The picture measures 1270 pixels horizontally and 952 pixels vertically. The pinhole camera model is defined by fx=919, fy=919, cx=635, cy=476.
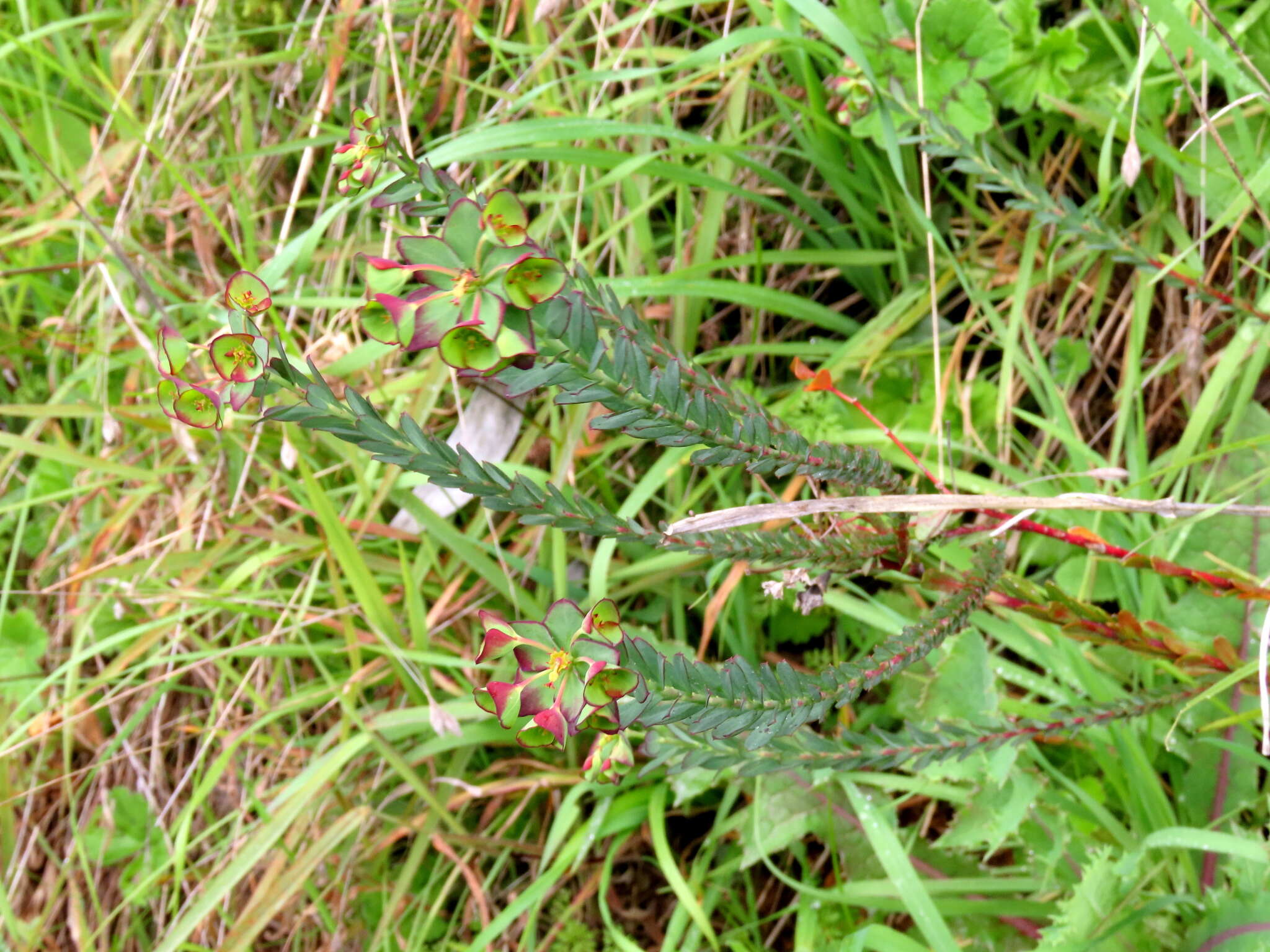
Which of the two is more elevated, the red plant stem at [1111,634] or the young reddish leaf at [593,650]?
the young reddish leaf at [593,650]

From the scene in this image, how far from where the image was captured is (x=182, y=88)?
239 centimetres

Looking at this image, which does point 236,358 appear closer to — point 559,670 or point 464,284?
point 464,284

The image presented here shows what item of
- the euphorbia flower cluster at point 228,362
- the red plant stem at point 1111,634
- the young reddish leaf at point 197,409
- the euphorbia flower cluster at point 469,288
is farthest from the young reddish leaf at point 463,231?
the red plant stem at point 1111,634

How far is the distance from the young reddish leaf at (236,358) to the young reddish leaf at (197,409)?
57mm

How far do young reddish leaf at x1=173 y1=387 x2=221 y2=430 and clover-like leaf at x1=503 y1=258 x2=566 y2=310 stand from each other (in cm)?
30

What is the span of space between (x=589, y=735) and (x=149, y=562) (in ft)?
3.80

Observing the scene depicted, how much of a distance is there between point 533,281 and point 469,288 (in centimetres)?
5

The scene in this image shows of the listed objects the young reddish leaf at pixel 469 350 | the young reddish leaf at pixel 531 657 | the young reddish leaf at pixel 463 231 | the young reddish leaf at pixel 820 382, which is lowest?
the young reddish leaf at pixel 531 657

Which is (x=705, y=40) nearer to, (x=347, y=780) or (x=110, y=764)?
(x=347, y=780)

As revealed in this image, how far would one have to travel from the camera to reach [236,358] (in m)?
0.72

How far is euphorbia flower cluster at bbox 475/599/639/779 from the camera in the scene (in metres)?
0.67

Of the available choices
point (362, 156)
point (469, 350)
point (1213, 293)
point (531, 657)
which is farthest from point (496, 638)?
point (1213, 293)

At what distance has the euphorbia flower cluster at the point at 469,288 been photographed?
0.63m

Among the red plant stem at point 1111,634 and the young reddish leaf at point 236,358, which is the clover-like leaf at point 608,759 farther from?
the red plant stem at point 1111,634
